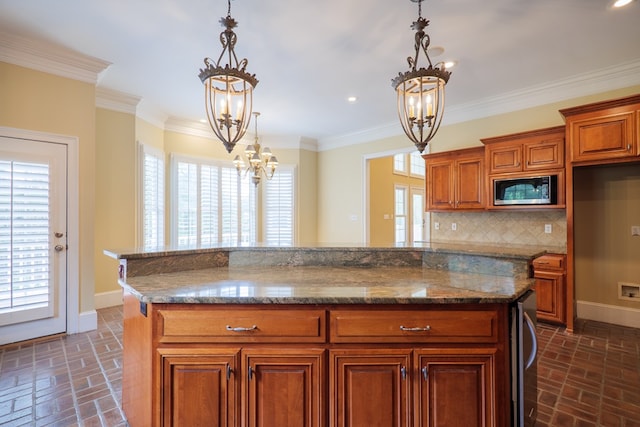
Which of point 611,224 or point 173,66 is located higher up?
point 173,66

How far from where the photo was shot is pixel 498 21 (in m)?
2.76

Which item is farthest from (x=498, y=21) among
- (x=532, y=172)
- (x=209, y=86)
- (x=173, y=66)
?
(x=173, y=66)

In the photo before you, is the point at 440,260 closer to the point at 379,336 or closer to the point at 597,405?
the point at 379,336

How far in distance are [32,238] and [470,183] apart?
533cm

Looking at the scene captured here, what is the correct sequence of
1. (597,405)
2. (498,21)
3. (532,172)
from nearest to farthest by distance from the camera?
(597,405)
(498,21)
(532,172)

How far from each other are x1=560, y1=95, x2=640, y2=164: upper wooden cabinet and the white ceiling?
1.88 feet

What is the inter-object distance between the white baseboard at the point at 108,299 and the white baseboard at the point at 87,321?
0.88 meters

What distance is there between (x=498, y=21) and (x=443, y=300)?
264 centimetres

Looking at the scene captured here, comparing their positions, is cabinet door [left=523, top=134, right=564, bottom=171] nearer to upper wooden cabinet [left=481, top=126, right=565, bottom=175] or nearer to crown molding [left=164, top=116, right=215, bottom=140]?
upper wooden cabinet [left=481, top=126, right=565, bottom=175]

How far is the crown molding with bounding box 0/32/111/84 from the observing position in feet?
9.97

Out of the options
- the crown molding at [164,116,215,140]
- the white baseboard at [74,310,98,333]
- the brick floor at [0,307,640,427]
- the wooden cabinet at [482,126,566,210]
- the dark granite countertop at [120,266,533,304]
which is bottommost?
the brick floor at [0,307,640,427]

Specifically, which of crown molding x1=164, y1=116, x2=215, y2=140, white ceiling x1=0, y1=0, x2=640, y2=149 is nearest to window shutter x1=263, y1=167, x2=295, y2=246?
crown molding x1=164, y1=116, x2=215, y2=140

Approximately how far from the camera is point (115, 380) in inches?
100

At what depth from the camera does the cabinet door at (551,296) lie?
143 inches
